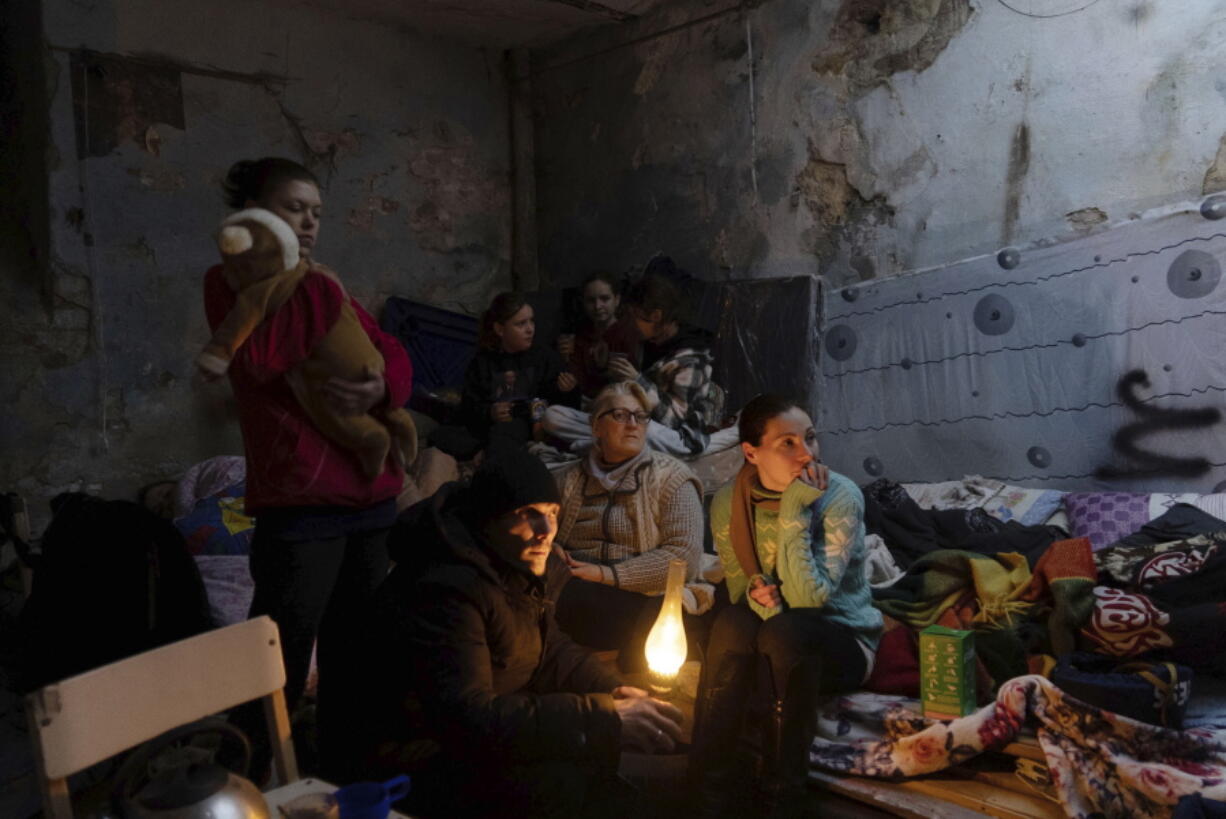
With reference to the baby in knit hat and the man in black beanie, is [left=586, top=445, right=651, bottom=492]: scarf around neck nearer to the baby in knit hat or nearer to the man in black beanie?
the baby in knit hat

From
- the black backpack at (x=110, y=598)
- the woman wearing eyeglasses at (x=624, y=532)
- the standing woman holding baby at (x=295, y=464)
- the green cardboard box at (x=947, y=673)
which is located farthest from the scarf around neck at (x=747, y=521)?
the black backpack at (x=110, y=598)

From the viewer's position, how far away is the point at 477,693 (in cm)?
207

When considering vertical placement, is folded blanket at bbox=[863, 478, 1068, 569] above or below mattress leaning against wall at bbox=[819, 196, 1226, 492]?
below

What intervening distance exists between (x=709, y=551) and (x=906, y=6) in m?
2.87

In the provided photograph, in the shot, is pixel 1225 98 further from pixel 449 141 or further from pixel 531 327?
pixel 449 141

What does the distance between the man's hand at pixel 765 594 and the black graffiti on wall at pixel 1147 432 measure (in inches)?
80.0

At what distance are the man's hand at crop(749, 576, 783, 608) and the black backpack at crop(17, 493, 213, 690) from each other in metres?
1.65

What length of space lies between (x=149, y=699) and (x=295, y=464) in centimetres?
75

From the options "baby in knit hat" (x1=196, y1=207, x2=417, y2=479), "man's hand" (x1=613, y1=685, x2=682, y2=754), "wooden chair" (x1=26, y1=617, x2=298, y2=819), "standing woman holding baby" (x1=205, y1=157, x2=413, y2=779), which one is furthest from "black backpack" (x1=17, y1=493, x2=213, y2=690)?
"man's hand" (x1=613, y1=685, x2=682, y2=754)

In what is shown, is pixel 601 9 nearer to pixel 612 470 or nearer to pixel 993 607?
pixel 612 470

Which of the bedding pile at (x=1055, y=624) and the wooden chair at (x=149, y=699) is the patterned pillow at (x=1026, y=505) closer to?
the bedding pile at (x=1055, y=624)

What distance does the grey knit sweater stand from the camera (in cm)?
351

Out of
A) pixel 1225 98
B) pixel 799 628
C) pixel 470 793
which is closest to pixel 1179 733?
pixel 799 628

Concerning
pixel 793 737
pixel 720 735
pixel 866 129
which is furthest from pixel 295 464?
pixel 866 129
